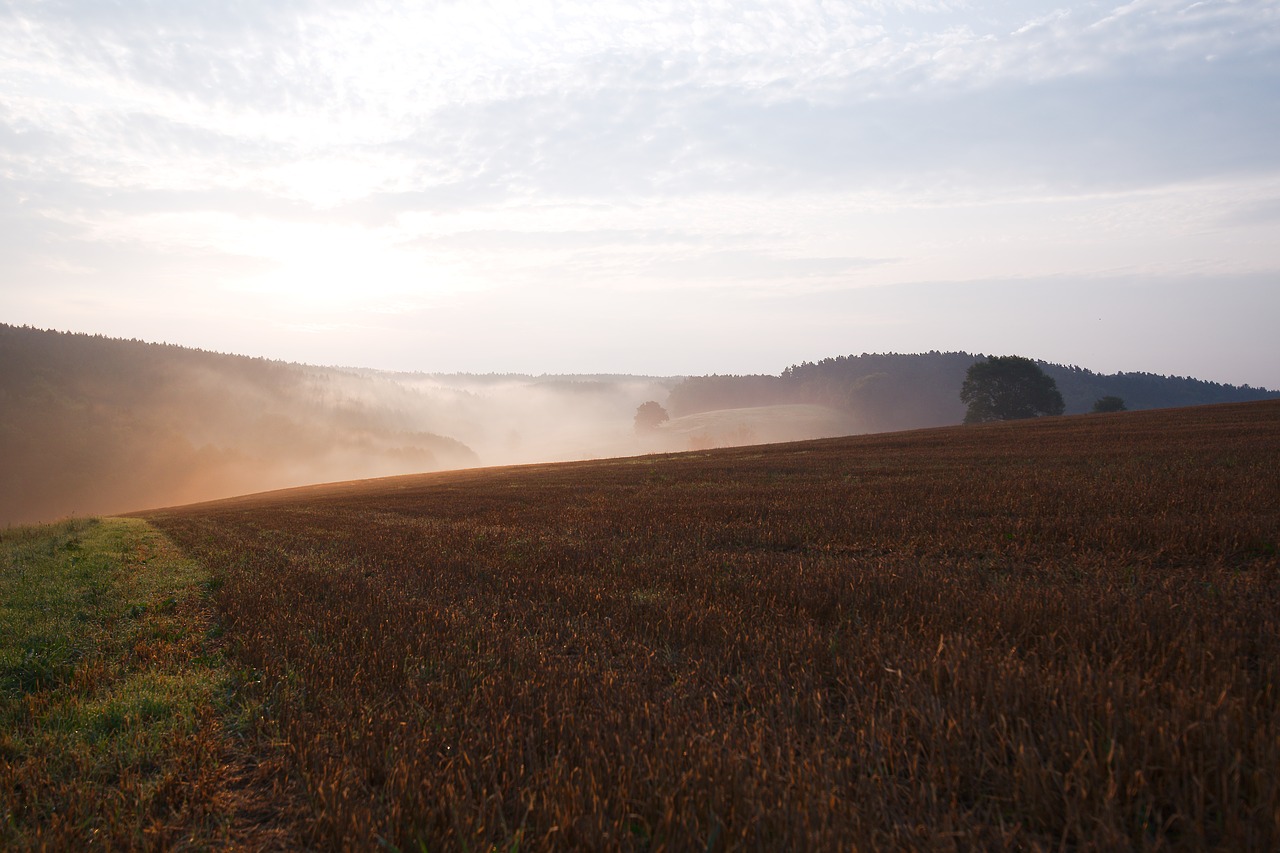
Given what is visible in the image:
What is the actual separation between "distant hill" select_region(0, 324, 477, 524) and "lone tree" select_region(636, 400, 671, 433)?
49.7m

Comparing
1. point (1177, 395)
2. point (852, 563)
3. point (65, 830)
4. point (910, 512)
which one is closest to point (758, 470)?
point (910, 512)

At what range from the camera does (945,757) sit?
9.39 feet

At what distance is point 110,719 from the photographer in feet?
14.2

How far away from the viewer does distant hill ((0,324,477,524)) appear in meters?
104

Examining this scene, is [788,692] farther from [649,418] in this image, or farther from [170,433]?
[649,418]

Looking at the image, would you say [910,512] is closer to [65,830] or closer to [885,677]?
[885,677]

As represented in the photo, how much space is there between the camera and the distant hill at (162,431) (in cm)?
10394

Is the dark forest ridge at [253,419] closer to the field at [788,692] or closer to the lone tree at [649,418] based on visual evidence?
the lone tree at [649,418]

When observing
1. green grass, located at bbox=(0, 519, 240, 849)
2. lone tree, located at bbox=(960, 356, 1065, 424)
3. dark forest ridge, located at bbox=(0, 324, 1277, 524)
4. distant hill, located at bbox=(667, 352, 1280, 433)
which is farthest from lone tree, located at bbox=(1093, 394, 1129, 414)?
green grass, located at bbox=(0, 519, 240, 849)

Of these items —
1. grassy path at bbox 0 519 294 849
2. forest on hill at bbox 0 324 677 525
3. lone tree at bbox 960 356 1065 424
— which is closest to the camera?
grassy path at bbox 0 519 294 849

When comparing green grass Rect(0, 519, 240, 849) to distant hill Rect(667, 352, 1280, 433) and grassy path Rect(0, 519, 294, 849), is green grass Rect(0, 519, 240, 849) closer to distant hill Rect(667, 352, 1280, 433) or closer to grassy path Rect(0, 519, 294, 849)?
grassy path Rect(0, 519, 294, 849)

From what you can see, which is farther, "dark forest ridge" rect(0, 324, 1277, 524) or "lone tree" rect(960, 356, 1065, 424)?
"dark forest ridge" rect(0, 324, 1277, 524)

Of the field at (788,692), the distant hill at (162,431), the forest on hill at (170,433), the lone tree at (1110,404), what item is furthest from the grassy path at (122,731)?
the distant hill at (162,431)

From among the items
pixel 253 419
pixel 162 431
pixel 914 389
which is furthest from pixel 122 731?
pixel 914 389
